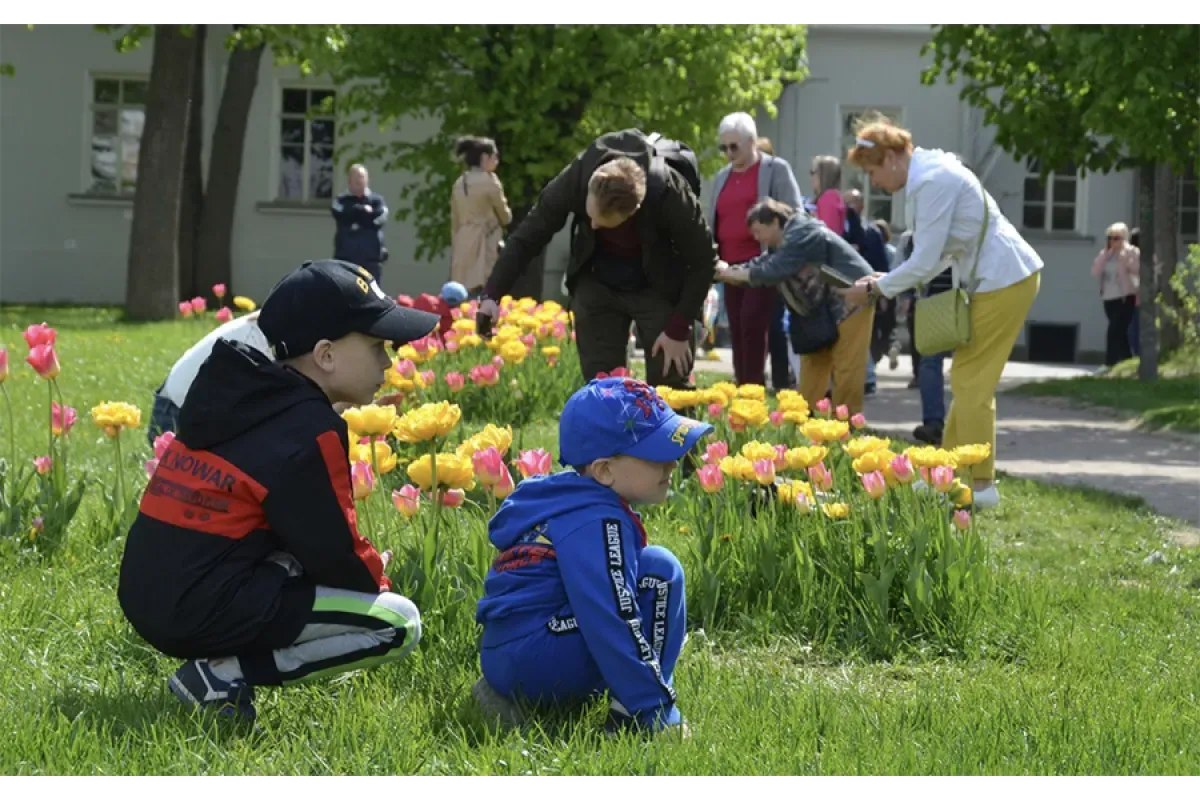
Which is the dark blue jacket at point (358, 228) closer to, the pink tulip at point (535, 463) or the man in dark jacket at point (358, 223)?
the man in dark jacket at point (358, 223)

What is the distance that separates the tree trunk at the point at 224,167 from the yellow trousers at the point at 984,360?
19.0m

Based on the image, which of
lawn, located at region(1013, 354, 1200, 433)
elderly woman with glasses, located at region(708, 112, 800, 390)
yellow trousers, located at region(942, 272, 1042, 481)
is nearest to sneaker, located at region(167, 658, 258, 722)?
yellow trousers, located at region(942, 272, 1042, 481)

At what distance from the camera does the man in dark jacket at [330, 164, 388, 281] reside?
19.5 meters

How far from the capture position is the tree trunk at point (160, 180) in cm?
1992

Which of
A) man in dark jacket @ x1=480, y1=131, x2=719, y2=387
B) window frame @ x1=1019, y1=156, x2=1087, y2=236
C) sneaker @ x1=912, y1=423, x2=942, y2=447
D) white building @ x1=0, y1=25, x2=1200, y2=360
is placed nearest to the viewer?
man in dark jacket @ x1=480, y1=131, x2=719, y2=387

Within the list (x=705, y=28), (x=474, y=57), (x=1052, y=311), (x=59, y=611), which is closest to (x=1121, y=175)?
(x=1052, y=311)

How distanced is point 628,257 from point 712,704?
12.2ft

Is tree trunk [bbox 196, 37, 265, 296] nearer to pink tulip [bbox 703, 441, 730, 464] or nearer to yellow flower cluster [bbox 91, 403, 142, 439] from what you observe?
yellow flower cluster [bbox 91, 403, 142, 439]

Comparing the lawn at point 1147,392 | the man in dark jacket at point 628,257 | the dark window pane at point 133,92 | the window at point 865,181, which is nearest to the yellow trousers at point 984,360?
the man in dark jacket at point 628,257

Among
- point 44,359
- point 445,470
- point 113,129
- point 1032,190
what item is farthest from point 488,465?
point 1032,190

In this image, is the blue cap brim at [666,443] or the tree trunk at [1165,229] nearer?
the blue cap brim at [666,443]

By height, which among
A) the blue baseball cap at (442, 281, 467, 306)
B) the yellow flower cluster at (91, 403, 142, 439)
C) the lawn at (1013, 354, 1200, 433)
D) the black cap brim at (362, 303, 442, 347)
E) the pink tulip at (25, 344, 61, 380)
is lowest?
the lawn at (1013, 354, 1200, 433)

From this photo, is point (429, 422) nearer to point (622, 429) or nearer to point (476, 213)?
point (622, 429)

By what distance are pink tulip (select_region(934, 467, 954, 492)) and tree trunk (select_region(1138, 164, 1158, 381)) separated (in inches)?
506
